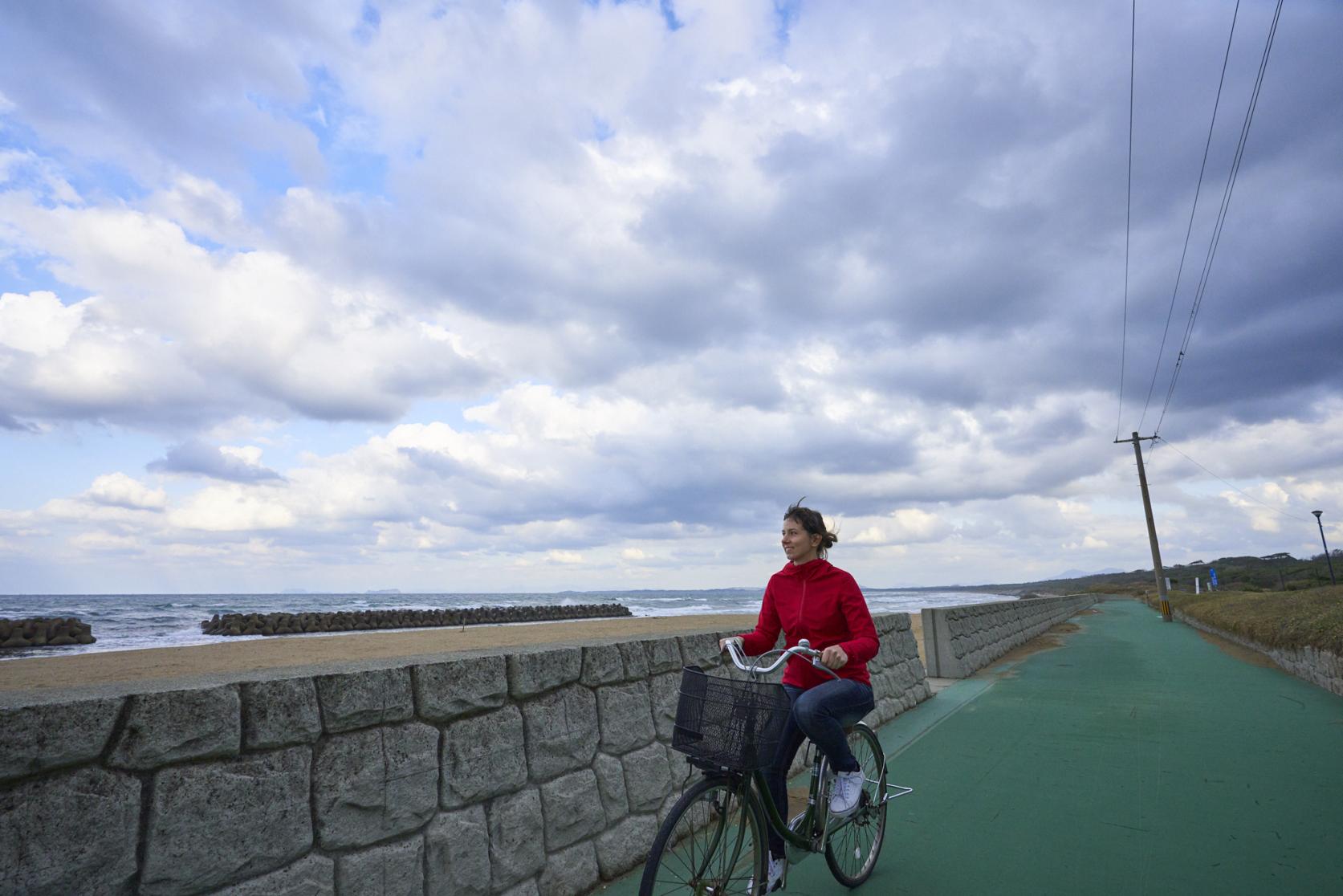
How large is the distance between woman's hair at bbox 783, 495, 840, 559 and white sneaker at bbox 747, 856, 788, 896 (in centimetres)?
127

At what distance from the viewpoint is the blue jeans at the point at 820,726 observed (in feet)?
9.90

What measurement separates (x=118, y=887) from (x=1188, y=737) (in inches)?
301

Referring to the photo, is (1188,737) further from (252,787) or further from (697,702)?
(252,787)

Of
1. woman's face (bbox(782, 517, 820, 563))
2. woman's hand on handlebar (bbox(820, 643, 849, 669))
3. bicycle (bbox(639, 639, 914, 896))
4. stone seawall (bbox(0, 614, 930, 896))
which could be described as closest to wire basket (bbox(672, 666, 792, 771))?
bicycle (bbox(639, 639, 914, 896))

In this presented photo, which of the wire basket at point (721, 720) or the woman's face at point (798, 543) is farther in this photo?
the woman's face at point (798, 543)

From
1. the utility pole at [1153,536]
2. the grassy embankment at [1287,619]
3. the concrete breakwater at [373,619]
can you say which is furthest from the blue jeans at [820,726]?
the concrete breakwater at [373,619]

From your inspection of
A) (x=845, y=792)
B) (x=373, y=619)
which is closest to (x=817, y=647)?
(x=845, y=792)

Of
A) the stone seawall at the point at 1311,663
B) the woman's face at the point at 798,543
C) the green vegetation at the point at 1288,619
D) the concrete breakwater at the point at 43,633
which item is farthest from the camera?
the concrete breakwater at the point at 43,633

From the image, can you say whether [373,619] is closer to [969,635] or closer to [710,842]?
[969,635]

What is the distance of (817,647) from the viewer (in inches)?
126

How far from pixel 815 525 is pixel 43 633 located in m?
32.2

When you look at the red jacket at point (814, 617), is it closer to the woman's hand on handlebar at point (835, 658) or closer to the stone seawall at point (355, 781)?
the woman's hand on handlebar at point (835, 658)

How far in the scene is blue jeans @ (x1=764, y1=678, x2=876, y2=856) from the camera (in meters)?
3.02

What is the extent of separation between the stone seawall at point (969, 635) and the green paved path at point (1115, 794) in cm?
156
